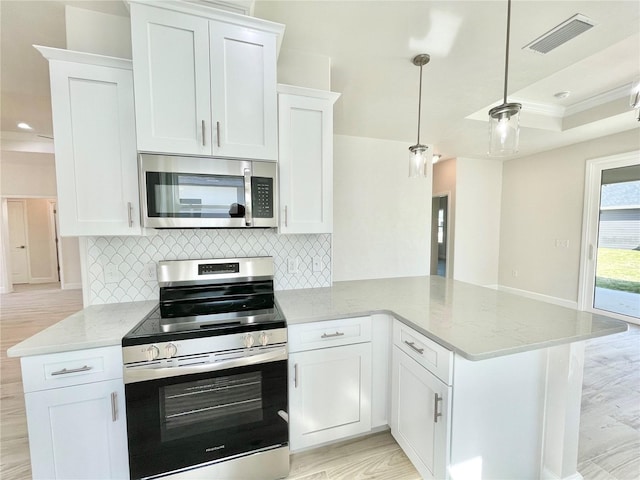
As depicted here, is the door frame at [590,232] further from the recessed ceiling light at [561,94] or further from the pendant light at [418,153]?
the pendant light at [418,153]

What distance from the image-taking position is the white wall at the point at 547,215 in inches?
165

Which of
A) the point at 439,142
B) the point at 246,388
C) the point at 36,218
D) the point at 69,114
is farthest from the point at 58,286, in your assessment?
the point at 439,142

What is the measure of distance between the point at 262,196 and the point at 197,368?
101cm

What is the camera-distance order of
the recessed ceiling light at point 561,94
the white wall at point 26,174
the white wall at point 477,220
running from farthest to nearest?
the white wall at point 26,174
the white wall at point 477,220
the recessed ceiling light at point 561,94

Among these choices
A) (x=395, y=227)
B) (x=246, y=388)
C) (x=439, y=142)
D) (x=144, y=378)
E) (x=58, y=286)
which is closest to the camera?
(x=144, y=378)

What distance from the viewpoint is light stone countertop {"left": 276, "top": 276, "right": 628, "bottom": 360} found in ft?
3.90

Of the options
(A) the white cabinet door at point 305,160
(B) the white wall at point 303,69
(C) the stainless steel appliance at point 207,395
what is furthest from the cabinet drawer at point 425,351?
(B) the white wall at point 303,69

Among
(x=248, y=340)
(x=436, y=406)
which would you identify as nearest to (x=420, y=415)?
(x=436, y=406)

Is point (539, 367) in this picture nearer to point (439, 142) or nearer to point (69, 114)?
point (69, 114)

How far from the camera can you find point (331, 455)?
1.71 metres

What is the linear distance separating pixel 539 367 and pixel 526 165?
4928mm

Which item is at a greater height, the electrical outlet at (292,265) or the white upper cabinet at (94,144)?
the white upper cabinet at (94,144)

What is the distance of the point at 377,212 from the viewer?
3254 millimetres

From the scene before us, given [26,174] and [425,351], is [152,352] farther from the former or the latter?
[26,174]
